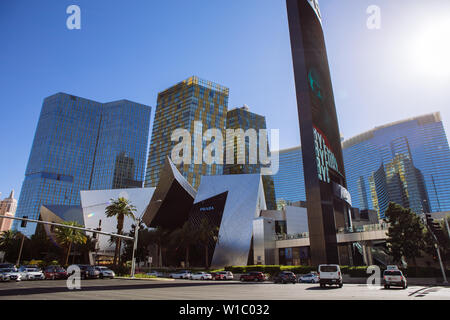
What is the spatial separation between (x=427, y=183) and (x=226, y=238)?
118m

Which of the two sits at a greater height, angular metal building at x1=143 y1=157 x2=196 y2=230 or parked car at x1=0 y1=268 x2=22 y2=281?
angular metal building at x1=143 y1=157 x2=196 y2=230

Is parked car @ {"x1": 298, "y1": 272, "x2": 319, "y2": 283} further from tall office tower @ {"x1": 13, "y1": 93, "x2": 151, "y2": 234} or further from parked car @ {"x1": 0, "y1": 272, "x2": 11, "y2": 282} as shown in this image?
tall office tower @ {"x1": 13, "y1": 93, "x2": 151, "y2": 234}

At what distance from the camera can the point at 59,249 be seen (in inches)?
3332

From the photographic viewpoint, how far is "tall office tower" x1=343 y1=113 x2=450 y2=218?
131 meters

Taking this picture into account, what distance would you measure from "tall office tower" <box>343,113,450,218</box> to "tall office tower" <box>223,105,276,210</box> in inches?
2220

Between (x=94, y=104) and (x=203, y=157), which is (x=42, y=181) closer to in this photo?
(x=94, y=104)

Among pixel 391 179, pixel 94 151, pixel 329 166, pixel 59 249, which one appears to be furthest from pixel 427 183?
pixel 94 151

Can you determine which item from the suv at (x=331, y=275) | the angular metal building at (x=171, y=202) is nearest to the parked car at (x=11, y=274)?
the suv at (x=331, y=275)

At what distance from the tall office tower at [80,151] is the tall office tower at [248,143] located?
58569 mm

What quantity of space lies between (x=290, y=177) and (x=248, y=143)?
4094cm

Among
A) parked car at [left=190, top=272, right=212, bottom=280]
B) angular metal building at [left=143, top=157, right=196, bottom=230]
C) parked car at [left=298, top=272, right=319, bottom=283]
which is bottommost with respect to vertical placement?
parked car at [left=190, top=272, right=212, bottom=280]

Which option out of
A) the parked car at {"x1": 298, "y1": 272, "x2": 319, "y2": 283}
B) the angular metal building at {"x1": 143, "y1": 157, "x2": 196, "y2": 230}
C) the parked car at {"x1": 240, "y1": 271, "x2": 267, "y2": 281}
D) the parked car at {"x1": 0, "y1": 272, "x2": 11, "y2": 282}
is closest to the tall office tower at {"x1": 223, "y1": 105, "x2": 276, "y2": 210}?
the angular metal building at {"x1": 143, "y1": 157, "x2": 196, "y2": 230}

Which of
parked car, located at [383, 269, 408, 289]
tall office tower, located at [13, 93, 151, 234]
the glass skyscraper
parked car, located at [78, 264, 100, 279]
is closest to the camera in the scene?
parked car, located at [383, 269, 408, 289]

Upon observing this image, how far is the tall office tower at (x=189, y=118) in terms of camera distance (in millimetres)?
133500
